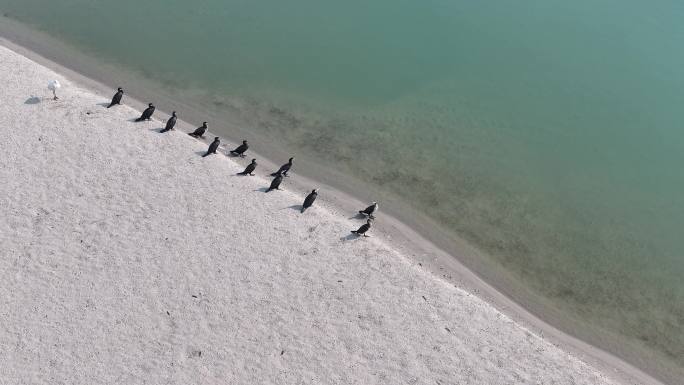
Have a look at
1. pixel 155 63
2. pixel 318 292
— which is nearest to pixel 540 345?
pixel 318 292

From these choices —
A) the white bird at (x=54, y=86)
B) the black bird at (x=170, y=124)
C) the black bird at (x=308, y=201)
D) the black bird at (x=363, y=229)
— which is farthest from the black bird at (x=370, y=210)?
the white bird at (x=54, y=86)

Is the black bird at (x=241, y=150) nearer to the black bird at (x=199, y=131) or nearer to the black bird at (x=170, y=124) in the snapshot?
the black bird at (x=199, y=131)

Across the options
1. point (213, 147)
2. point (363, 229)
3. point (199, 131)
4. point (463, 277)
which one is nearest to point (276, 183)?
point (213, 147)

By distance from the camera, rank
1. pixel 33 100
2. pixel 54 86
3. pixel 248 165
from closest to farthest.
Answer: pixel 248 165 → pixel 54 86 → pixel 33 100

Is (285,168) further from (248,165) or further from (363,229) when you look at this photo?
(363,229)

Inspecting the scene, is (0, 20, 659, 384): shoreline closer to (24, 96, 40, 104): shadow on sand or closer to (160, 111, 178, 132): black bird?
(160, 111, 178, 132): black bird

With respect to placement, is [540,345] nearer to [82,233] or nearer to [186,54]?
[82,233]
